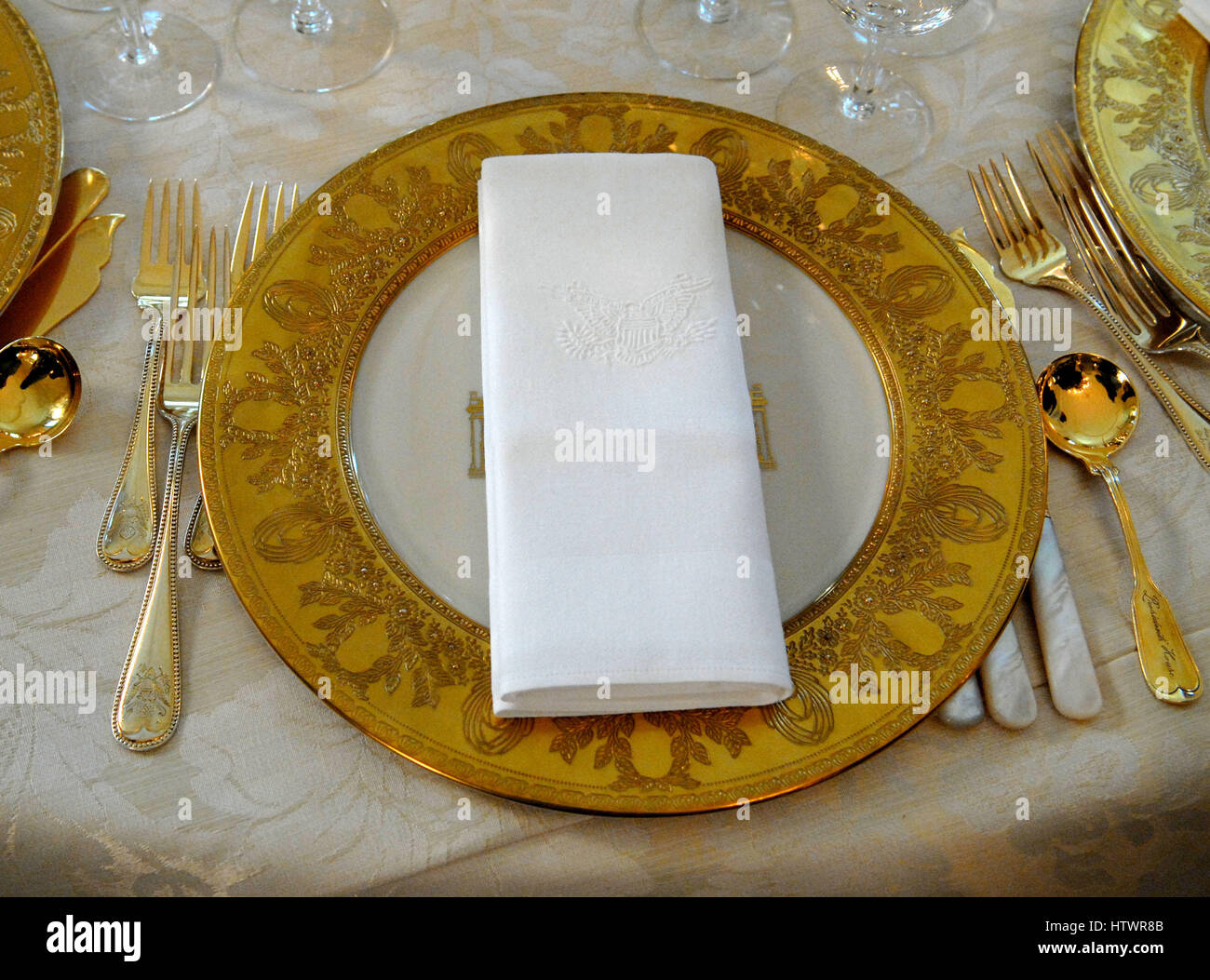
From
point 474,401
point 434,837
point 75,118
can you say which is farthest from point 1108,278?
point 75,118

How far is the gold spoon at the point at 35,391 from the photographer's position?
780mm

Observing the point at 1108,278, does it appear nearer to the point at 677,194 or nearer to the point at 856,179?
the point at 856,179

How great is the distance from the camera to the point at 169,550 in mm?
745

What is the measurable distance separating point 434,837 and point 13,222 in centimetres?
62

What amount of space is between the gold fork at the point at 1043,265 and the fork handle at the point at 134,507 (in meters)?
0.78

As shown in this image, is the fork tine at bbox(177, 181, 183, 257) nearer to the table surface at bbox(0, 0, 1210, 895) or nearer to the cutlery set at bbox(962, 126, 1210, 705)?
the table surface at bbox(0, 0, 1210, 895)

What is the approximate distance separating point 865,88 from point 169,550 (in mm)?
790

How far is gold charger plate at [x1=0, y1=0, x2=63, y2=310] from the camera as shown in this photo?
814 mm

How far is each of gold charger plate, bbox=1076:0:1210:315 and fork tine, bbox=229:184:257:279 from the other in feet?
2.60

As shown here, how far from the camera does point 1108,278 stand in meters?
0.91

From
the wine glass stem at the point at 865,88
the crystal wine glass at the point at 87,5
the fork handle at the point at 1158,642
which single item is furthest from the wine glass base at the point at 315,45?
the fork handle at the point at 1158,642

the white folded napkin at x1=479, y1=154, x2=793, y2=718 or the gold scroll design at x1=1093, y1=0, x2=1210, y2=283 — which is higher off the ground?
the gold scroll design at x1=1093, y1=0, x2=1210, y2=283

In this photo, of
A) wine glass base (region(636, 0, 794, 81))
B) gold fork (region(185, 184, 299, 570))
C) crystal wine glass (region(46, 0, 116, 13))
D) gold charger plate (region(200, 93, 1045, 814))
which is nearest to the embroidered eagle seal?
gold charger plate (region(200, 93, 1045, 814))

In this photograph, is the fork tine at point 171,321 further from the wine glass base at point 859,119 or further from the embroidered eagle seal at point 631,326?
the wine glass base at point 859,119
